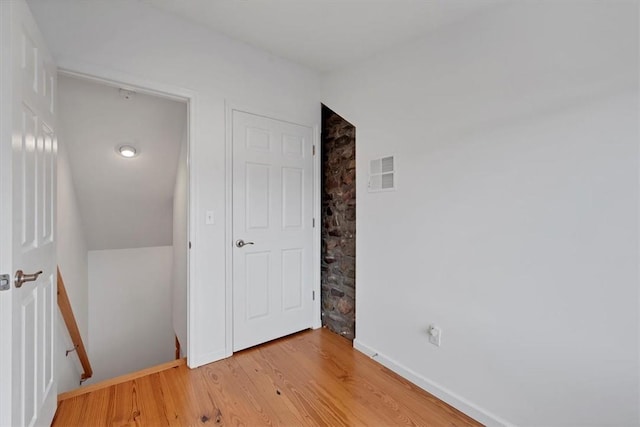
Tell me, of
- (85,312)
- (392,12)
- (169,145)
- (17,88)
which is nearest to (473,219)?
(392,12)

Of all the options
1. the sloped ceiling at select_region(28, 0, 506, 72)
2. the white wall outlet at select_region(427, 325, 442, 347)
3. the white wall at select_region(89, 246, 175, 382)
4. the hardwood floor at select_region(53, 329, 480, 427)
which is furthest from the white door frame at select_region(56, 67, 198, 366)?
the white wall at select_region(89, 246, 175, 382)

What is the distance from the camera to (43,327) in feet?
4.71

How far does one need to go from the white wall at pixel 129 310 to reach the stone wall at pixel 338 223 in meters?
2.24

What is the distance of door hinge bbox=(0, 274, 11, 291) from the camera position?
101 centimetres

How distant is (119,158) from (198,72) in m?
1.19

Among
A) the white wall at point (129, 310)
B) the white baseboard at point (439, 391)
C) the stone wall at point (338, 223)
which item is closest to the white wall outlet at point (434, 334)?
the white baseboard at point (439, 391)

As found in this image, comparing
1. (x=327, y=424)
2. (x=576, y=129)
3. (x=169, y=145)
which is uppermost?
(x=169, y=145)

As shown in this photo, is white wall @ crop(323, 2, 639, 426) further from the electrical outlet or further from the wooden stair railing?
the wooden stair railing

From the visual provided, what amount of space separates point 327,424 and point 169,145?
8.56 feet

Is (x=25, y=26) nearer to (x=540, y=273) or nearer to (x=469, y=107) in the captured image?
(x=469, y=107)

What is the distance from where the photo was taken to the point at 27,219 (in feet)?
4.03

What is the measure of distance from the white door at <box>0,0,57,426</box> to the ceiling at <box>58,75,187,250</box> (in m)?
0.75

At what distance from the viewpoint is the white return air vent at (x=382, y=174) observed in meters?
2.20

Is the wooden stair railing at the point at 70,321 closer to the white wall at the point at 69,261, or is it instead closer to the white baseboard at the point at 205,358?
the white wall at the point at 69,261
